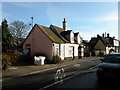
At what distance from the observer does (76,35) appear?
29500 millimetres

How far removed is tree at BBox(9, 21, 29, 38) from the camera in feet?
138

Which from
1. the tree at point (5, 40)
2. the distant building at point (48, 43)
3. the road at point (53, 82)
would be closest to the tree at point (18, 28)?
the tree at point (5, 40)

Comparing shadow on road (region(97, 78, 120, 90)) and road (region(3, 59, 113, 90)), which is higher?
shadow on road (region(97, 78, 120, 90))

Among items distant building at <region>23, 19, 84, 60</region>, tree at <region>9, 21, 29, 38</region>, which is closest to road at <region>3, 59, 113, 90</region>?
distant building at <region>23, 19, 84, 60</region>

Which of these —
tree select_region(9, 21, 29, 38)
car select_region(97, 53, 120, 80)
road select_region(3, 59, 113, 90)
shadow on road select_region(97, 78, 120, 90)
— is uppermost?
tree select_region(9, 21, 29, 38)

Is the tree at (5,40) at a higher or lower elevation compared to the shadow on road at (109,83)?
higher

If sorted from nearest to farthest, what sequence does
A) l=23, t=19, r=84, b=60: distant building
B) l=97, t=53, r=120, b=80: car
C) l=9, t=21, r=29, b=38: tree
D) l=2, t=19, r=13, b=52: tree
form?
l=97, t=53, r=120, b=80: car → l=23, t=19, r=84, b=60: distant building → l=2, t=19, r=13, b=52: tree → l=9, t=21, r=29, b=38: tree

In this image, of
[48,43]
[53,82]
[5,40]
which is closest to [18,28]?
[5,40]

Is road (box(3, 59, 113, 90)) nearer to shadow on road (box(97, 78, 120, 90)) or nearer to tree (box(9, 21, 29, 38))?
shadow on road (box(97, 78, 120, 90))

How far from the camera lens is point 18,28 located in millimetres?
42688

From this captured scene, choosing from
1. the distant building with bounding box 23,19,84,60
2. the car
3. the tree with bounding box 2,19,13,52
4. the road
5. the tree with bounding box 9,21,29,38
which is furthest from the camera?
the tree with bounding box 9,21,29,38

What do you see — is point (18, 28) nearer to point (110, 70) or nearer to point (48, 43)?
point (48, 43)

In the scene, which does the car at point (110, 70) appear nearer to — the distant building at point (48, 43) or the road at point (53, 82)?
the road at point (53, 82)

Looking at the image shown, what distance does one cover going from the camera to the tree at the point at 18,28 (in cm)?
4203
